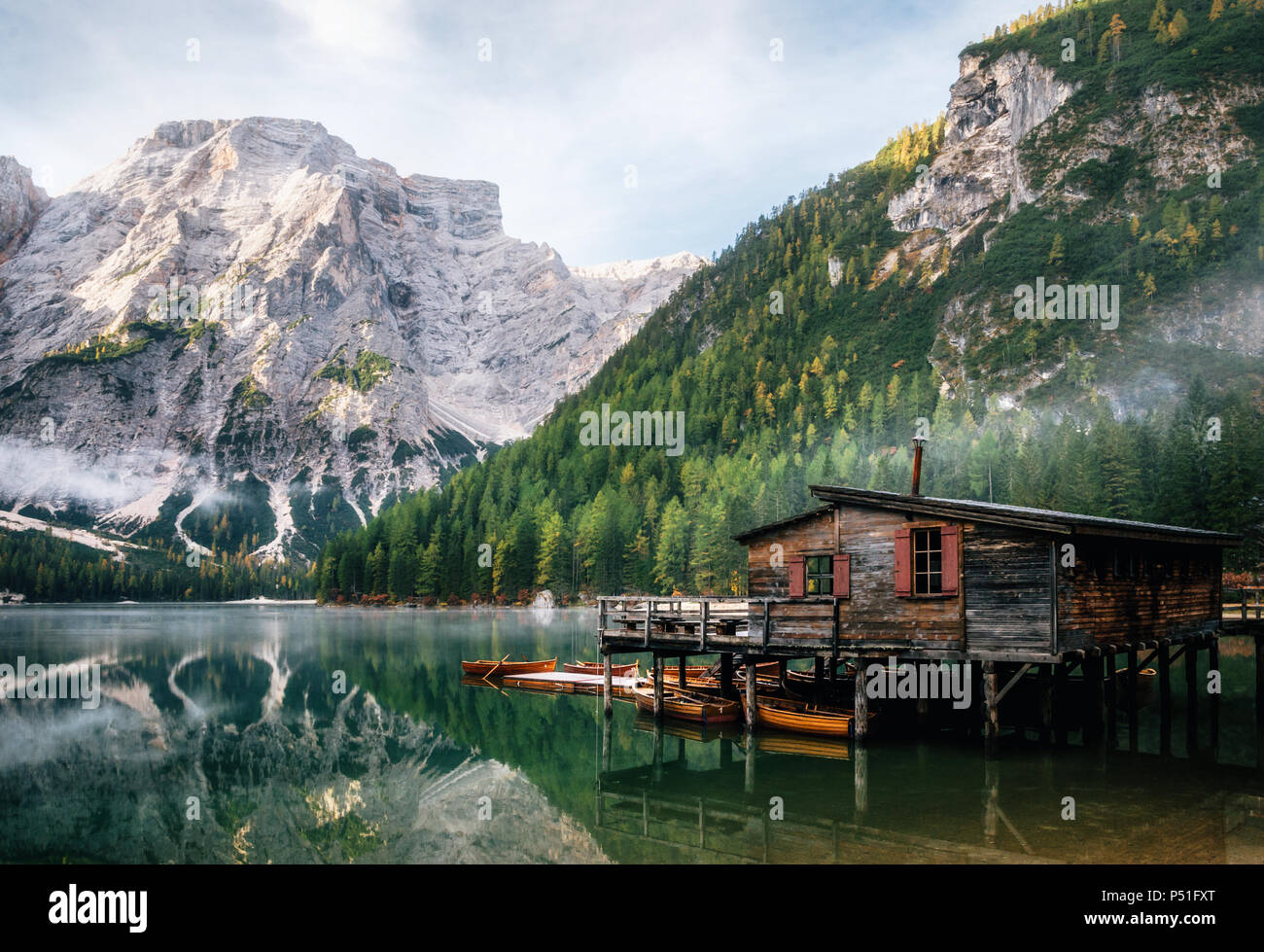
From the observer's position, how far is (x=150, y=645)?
78.8 meters

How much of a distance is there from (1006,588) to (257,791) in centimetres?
2430

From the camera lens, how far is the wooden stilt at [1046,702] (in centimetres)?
3073

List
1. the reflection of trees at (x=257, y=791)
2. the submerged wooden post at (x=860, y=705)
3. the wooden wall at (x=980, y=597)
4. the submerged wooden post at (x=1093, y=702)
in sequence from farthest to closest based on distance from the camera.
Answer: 1. the submerged wooden post at (x=1093, y=702)
2. the submerged wooden post at (x=860, y=705)
3. the wooden wall at (x=980, y=597)
4. the reflection of trees at (x=257, y=791)

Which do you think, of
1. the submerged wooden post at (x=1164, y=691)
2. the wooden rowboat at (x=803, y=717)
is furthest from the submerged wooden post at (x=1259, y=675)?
the wooden rowboat at (x=803, y=717)

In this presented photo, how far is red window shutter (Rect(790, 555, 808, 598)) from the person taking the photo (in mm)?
33312

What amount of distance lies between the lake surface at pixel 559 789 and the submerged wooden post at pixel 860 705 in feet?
2.18

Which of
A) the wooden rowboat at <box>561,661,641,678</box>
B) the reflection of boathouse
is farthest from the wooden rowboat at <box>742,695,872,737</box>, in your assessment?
the wooden rowboat at <box>561,661,641,678</box>

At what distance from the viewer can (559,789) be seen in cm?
2675

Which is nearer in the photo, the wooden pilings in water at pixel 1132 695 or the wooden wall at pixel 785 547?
the wooden wall at pixel 785 547

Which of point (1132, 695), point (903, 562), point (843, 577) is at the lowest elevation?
point (1132, 695)

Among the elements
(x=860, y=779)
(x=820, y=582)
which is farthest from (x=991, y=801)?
(x=820, y=582)

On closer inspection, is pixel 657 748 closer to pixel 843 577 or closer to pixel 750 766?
pixel 750 766

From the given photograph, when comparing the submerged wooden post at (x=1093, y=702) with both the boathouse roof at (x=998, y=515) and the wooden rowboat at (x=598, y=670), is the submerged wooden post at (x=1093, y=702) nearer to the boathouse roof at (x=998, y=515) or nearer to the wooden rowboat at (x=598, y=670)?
the boathouse roof at (x=998, y=515)
